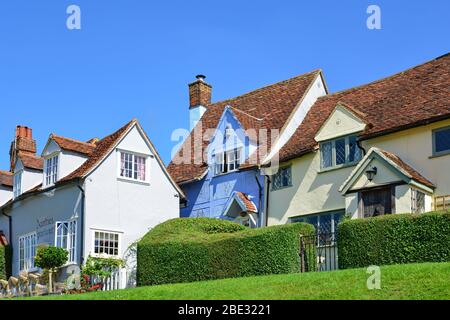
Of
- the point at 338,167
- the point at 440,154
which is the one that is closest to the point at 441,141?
the point at 440,154

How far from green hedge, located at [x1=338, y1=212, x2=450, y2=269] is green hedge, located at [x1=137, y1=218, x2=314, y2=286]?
6.08 ft

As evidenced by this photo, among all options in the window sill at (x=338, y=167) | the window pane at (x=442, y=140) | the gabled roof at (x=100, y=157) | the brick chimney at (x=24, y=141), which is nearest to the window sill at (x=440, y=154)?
the window pane at (x=442, y=140)

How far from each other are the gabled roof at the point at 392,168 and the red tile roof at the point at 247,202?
607 cm

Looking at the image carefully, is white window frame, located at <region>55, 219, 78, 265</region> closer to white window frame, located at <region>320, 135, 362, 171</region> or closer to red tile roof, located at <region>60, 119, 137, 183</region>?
red tile roof, located at <region>60, 119, 137, 183</region>

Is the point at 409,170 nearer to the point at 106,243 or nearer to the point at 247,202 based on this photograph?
the point at 247,202

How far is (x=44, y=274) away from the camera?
3375cm

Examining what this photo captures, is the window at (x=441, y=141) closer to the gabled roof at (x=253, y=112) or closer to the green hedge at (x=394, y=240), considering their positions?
the green hedge at (x=394, y=240)

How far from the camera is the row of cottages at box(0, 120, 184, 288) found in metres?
34.9

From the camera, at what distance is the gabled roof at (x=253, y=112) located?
3844 centimetres

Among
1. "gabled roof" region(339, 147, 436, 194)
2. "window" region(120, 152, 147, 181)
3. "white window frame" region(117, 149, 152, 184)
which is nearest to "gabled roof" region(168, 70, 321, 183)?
"white window frame" region(117, 149, 152, 184)

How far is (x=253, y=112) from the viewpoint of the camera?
40688 mm

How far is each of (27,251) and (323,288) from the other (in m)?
21.5
